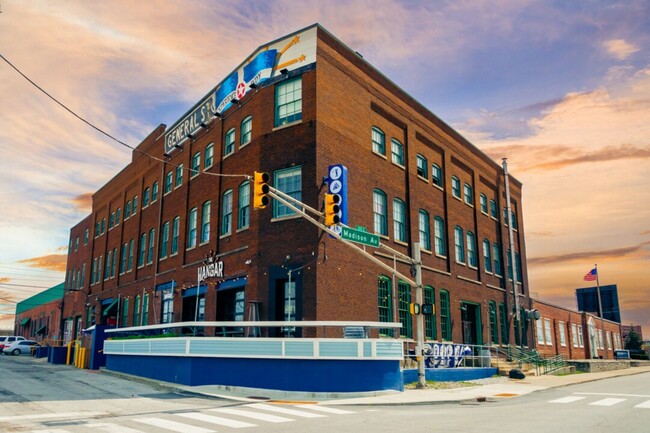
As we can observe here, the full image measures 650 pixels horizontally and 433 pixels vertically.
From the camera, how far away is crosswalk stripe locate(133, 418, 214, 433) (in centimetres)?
1109

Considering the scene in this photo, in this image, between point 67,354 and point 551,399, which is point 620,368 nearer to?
point 551,399

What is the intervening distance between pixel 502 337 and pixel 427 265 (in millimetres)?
12121

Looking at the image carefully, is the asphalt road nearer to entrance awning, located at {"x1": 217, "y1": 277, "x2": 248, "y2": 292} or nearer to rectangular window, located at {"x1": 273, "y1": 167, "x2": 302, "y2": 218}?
entrance awning, located at {"x1": 217, "y1": 277, "x2": 248, "y2": 292}

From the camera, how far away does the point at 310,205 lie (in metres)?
23.2

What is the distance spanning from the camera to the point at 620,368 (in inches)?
1836

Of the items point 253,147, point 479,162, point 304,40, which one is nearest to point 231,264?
point 253,147

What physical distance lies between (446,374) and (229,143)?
51.6 feet

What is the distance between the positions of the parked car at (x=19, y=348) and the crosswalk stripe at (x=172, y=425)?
42.9 m

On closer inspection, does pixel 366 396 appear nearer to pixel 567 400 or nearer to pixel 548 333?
pixel 567 400

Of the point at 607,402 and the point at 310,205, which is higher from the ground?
the point at 310,205

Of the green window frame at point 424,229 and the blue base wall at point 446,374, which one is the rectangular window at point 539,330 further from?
the blue base wall at point 446,374

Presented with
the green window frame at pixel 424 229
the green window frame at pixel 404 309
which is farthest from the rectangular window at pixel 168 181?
the green window frame at pixel 404 309

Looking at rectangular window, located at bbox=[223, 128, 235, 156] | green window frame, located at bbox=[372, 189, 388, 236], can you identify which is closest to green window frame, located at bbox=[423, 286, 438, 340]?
green window frame, located at bbox=[372, 189, 388, 236]

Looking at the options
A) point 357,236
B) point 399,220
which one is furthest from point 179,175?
point 357,236
